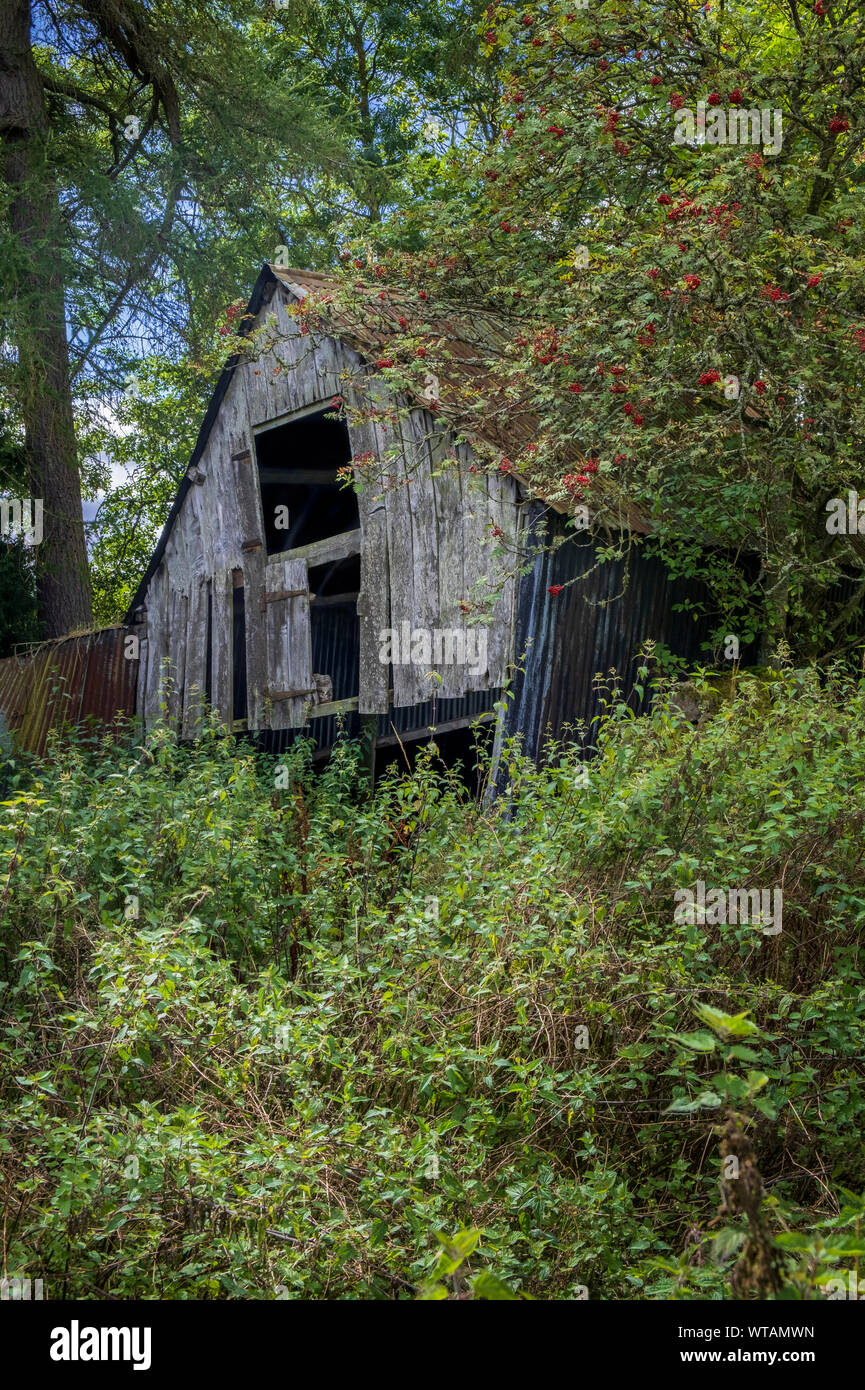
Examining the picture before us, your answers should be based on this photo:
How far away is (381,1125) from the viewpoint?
15.7 ft

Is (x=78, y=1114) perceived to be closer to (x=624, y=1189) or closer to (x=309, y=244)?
(x=624, y=1189)

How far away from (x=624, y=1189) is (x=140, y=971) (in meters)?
2.43

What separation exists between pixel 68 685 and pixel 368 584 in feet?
19.4

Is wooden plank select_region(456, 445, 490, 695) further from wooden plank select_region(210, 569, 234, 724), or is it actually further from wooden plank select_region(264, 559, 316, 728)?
wooden plank select_region(210, 569, 234, 724)

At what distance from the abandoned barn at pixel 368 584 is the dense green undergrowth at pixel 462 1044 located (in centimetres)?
229

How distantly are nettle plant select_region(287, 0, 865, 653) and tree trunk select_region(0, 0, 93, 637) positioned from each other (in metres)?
7.43

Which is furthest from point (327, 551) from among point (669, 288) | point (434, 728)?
point (669, 288)

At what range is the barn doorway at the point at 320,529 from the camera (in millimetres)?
12000

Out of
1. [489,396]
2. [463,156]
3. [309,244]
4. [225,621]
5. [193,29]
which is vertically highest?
[193,29]

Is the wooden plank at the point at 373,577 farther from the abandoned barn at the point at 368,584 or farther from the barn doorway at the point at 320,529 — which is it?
the barn doorway at the point at 320,529

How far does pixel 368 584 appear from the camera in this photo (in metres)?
11.2

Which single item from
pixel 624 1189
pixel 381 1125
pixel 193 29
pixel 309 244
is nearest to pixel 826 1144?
pixel 624 1189

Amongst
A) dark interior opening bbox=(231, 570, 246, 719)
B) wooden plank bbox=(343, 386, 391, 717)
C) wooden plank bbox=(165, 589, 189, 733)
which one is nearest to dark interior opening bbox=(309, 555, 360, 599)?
dark interior opening bbox=(231, 570, 246, 719)
